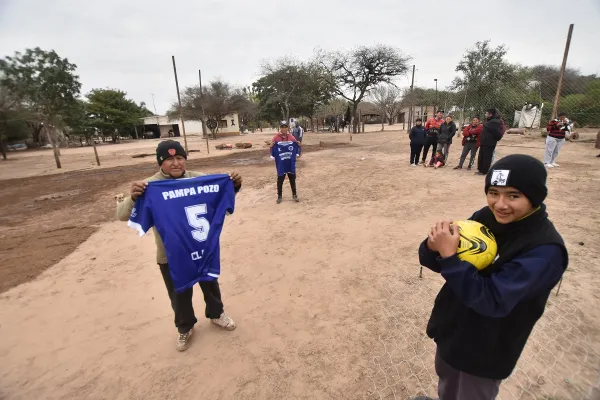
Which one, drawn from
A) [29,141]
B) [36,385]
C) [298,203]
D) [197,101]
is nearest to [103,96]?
[29,141]

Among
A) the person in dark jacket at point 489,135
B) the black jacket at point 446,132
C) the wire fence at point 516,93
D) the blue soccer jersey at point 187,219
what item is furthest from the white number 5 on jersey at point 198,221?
the wire fence at point 516,93

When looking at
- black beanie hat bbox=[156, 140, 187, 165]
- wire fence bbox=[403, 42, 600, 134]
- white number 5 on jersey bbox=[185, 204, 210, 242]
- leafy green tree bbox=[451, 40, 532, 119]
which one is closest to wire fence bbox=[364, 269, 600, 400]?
white number 5 on jersey bbox=[185, 204, 210, 242]

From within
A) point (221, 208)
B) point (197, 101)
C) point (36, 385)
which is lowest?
point (36, 385)

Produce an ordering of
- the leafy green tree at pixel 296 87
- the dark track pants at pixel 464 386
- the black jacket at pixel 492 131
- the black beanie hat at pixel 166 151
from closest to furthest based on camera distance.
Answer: the dark track pants at pixel 464 386, the black beanie hat at pixel 166 151, the black jacket at pixel 492 131, the leafy green tree at pixel 296 87

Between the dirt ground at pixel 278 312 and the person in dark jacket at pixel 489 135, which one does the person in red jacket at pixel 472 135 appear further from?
the dirt ground at pixel 278 312

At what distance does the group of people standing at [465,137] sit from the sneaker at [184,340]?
8.93 meters

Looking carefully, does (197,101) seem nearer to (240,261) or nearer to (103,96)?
(103,96)

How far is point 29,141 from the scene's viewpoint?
36.3 metres

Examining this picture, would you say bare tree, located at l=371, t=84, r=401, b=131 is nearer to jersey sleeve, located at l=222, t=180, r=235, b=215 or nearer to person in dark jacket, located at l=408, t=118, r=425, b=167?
person in dark jacket, located at l=408, t=118, r=425, b=167

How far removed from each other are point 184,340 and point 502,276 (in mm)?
2709

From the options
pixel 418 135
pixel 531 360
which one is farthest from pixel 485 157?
pixel 531 360

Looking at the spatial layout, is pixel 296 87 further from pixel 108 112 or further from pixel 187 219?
pixel 187 219

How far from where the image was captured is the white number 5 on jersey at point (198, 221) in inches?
97.7

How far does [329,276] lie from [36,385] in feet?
10.0
